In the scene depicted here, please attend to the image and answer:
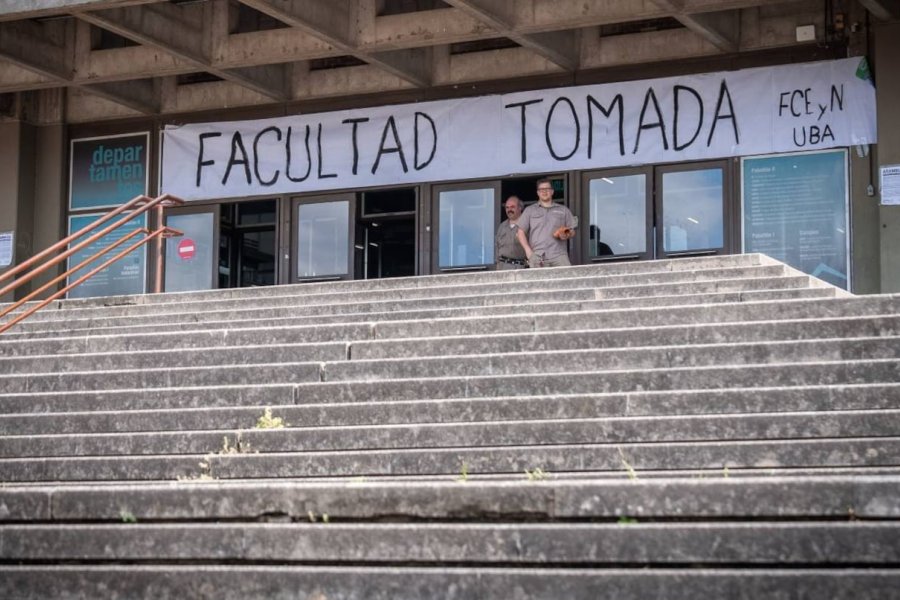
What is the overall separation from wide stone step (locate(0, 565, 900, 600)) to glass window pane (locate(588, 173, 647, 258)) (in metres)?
10.2

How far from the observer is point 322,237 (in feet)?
55.3

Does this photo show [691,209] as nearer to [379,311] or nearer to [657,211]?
[657,211]

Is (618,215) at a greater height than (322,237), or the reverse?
(618,215)

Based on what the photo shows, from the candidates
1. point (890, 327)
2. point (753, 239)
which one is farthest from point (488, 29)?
point (890, 327)

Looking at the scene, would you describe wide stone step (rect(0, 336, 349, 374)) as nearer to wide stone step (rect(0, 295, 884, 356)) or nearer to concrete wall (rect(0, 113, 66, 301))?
wide stone step (rect(0, 295, 884, 356))

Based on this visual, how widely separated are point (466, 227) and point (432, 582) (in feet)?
36.1

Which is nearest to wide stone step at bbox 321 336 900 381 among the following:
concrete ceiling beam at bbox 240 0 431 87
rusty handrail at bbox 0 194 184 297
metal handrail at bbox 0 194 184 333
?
rusty handrail at bbox 0 194 184 297

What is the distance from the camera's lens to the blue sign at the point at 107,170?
17.7 meters

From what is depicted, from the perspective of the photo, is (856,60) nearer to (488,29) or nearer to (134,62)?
(488,29)

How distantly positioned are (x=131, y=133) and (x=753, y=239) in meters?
8.43

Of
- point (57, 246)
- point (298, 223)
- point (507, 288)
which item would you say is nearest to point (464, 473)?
point (507, 288)

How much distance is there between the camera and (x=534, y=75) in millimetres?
15930

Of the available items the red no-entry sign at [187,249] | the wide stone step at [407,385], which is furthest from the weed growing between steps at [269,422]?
the red no-entry sign at [187,249]

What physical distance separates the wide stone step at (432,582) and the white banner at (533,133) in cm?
1021
